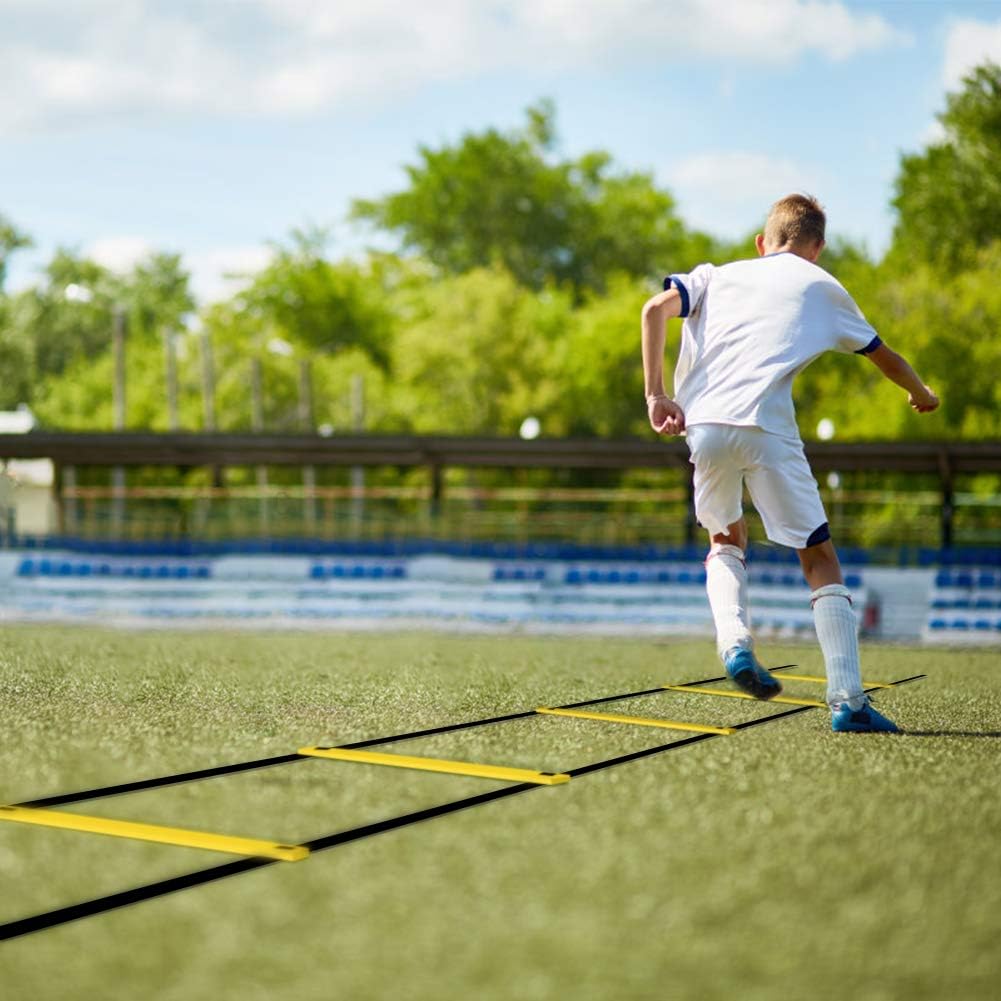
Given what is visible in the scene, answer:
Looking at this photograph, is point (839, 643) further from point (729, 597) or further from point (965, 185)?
point (965, 185)

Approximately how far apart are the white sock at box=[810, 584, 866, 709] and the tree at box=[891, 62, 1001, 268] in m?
46.2

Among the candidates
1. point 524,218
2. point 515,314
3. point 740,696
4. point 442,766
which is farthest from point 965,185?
point 442,766

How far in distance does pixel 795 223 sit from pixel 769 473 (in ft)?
A: 3.62

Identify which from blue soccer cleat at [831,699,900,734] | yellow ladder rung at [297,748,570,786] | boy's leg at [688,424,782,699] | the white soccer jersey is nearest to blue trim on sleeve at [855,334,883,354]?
the white soccer jersey

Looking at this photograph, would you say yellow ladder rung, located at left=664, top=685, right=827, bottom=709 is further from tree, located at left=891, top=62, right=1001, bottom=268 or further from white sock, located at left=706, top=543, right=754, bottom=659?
tree, located at left=891, top=62, right=1001, bottom=268

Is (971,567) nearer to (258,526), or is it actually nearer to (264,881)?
(258,526)

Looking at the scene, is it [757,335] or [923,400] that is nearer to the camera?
[757,335]

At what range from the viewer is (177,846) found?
116 inches

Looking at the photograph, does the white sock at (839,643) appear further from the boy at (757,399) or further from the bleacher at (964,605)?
the bleacher at (964,605)

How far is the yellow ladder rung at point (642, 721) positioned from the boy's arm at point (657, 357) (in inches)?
44.1

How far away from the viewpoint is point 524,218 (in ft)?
237

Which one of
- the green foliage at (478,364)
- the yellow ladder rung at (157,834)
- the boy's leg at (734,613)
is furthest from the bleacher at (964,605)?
the green foliage at (478,364)

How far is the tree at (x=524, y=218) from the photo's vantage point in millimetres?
70938

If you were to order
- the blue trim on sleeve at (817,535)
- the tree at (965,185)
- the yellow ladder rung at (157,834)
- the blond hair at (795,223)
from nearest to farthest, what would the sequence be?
the yellow ladder rung at (157,834)
the blue trim on sleeve at (817,535)
the blond hair at (795,223)
the tree at (965,185)
